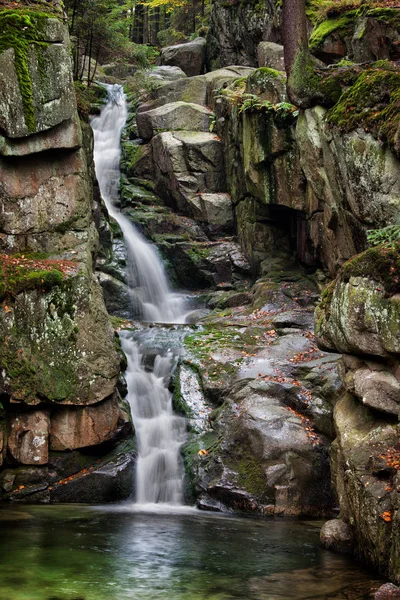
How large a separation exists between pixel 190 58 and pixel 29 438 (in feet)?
75.2

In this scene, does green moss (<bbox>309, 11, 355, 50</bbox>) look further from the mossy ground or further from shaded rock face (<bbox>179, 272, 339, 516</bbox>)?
the mossy ground

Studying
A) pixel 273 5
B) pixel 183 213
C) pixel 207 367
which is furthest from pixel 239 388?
pixel 273 5

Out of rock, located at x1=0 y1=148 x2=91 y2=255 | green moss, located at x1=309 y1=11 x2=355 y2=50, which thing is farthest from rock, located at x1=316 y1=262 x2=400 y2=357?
green moss, located at x1=309 y1=11 x2=355 y2=50

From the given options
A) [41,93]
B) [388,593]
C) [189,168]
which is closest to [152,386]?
[41,93]

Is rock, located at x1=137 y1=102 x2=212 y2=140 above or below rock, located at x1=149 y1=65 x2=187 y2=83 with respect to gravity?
below

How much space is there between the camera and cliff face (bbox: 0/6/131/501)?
38.5 ft

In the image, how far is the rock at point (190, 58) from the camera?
30.0 meters

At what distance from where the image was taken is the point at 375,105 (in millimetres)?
12016

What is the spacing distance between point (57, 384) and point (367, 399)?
600 centimetres

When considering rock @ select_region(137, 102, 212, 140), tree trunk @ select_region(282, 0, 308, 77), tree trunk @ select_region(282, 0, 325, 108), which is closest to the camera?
tree trunk @ select_region(282, 0, 325, 108)

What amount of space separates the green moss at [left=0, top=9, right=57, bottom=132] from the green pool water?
8223 mm

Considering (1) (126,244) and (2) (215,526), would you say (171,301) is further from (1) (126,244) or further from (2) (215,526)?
(2) (215,526)

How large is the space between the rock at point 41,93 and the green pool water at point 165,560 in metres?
7.79

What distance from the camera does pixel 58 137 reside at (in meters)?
14.1
